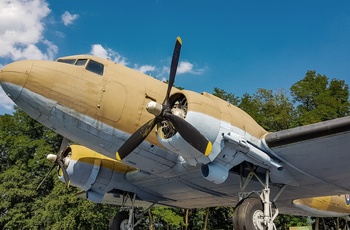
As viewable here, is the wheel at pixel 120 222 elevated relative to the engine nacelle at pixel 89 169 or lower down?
lower down

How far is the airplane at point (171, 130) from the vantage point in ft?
33.1

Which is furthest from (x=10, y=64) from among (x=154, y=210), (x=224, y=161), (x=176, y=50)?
(x=154, y=210)

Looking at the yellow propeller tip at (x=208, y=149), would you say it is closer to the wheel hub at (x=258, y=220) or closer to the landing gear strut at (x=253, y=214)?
the landing gear strut at (x=253, y=214)

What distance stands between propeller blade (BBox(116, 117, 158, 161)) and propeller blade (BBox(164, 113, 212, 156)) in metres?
0.77

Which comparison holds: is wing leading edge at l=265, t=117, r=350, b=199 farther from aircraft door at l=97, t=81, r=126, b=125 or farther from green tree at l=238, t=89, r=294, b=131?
green tree at l=238, t=89, r=294, b=131

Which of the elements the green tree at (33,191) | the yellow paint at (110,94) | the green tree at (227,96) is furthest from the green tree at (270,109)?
the yellow paint at (110,94)

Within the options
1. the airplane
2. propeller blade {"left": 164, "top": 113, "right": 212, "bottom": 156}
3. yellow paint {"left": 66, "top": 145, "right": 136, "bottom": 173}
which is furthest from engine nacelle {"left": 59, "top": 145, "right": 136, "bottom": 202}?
propeller blade {"left": 164, "top": 113, "right": 212, "bottom": 156}

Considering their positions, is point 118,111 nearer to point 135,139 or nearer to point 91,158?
point 135,139

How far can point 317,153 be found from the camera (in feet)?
37.0

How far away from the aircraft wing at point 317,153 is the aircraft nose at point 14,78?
7.74m

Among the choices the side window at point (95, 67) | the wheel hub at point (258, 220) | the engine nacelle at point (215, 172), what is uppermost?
the side window at point (95, 67)

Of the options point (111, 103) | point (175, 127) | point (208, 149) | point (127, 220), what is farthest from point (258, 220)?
point (127, 220)

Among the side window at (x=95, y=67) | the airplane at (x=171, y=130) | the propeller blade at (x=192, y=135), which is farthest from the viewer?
the side window at (x=95, y=67)

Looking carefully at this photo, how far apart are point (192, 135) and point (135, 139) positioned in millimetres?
1996
